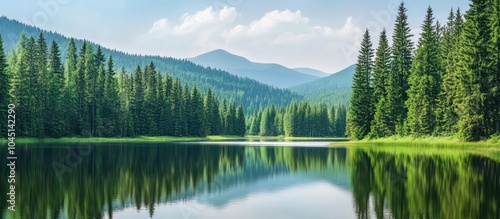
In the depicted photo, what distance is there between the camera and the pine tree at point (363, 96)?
276ft

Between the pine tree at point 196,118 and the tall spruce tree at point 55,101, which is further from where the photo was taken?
the pine tree at point 196,118

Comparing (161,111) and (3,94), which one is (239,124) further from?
(3,94)

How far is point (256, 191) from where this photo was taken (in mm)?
25516

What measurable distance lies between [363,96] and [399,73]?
8.49m

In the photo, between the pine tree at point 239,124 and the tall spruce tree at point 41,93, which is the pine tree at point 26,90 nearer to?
the tall spruce tree at point 41,93

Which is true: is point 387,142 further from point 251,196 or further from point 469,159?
point 251,196

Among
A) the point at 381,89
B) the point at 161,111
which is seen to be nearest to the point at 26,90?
the point at 161,111

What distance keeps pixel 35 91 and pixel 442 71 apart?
215 ft

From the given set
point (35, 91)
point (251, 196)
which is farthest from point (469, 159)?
point (35, 91)

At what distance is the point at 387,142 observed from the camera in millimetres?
71250

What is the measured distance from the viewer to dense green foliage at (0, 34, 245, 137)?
3169 inches

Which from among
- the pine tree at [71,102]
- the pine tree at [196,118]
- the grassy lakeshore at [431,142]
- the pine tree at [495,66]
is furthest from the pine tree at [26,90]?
the pine tree at [495,66]

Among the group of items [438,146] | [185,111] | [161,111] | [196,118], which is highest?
[185,111]

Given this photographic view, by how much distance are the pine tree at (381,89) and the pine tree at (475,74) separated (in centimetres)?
2157
